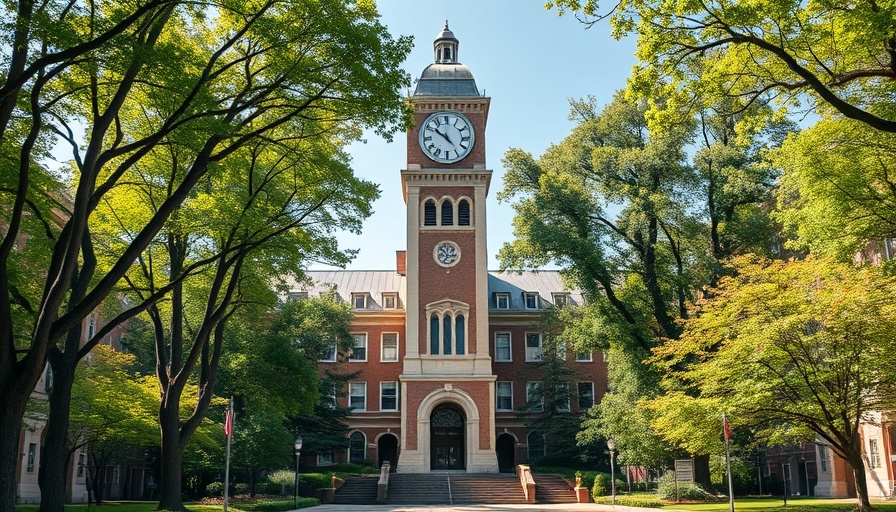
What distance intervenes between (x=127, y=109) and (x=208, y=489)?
881 inches

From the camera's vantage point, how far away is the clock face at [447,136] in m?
41.7

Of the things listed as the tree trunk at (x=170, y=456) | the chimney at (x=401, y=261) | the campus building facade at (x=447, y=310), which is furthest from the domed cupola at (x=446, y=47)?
the tree trunk at (x=170, y=456)

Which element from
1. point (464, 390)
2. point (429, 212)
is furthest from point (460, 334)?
point (429, 212)

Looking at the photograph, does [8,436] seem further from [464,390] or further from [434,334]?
[434,334]

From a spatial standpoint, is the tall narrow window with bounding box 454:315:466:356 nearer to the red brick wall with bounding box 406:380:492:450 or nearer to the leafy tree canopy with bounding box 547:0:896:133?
the red brick wall with bounding box 406:380:492:450

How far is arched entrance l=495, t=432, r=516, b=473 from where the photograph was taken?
4928cm

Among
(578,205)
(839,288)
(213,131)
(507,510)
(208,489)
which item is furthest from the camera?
(208,489)

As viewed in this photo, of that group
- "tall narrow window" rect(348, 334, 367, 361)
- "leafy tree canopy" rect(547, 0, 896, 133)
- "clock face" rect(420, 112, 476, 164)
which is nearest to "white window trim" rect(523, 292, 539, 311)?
"tall narrow window" rect(348, 334, 367, 361)

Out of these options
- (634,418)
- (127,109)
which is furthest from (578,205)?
(127,109)

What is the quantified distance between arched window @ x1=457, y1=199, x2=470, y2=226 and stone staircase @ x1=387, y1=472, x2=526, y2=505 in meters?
12.5

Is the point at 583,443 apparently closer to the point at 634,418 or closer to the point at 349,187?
the point at 634,418

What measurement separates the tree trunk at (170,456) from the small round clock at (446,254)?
67.0 ft

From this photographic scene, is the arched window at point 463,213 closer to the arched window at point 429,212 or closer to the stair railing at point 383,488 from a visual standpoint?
the arched window at point 429,212

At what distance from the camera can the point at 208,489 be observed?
36.0m
